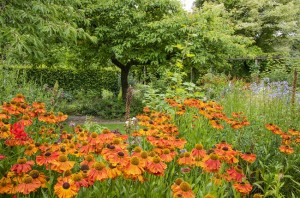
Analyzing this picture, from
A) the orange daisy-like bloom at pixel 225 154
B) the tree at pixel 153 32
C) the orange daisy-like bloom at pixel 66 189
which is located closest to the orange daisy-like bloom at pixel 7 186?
the orange daisy-like bloom at pixel 66 189

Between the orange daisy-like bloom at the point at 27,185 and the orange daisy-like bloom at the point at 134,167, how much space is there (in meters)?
0.38

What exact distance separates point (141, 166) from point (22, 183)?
1.64ft

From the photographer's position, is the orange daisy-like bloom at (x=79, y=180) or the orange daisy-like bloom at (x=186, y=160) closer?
the orange daisy-like bloom at (x=79, y=180)

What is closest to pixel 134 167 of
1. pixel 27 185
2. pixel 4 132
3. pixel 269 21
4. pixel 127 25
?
pixel 27 185

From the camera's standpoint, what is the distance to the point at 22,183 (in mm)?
1350

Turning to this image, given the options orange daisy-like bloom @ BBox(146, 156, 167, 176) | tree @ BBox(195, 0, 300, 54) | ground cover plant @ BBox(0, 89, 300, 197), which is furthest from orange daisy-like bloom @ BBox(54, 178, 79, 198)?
tree @ BBox(195, 0, 300, 54)

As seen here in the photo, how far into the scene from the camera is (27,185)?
1339 mm

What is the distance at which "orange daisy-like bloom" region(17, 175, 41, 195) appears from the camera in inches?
51.5

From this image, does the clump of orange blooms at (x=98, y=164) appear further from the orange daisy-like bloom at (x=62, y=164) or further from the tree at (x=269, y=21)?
the tree at (x=269, y=21)

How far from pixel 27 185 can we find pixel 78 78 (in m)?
12.0

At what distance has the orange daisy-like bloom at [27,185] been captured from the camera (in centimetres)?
131

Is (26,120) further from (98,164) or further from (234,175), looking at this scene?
(234,175)

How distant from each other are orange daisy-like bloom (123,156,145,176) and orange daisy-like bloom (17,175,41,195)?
0.38m

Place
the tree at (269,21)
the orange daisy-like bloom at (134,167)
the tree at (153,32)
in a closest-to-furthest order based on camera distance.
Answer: the orange daisy-like bloom at (134,167)
the tree at (153,32)
the tree at (269,21)
